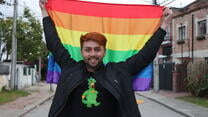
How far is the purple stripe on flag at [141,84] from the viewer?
440cm

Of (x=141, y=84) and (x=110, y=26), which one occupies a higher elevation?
(x=110, y=26)

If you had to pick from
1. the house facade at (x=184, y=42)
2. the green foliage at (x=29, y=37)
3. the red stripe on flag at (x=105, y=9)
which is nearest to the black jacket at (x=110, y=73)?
the red stripe on flag at (x=105, y=9)

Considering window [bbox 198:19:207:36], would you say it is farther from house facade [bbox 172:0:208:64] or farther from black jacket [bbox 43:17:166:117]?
black jacket [bbox 43:17:166:117]

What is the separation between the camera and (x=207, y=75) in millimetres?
25547

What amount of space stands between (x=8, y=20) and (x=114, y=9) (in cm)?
4407

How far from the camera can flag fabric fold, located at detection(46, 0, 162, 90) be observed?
4465 mm

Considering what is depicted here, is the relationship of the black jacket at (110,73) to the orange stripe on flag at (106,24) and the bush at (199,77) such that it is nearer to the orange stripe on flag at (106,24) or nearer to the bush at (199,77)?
the orange stripe on flag at (106,24)

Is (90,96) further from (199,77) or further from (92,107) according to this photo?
(199,77)

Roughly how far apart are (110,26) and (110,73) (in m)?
0.78

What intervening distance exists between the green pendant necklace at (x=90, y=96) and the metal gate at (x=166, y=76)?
98.9 feet

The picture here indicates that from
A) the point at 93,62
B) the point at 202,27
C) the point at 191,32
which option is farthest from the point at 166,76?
the point at 93,62

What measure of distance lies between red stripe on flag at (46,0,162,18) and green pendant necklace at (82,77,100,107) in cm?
103

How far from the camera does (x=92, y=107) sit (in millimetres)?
3857

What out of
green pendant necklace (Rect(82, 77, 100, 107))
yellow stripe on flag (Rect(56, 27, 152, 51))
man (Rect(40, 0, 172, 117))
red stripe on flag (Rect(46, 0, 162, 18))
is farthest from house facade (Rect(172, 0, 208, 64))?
green pendant necklace (Rect(82, 77, 100, 107))
